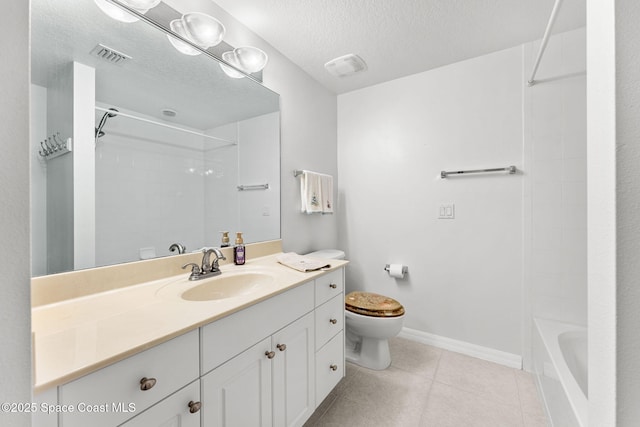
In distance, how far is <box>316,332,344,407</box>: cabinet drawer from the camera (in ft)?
4.20

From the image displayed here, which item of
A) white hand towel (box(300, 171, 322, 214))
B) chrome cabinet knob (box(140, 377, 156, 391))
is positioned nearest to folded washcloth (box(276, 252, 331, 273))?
white hand towel (box(300, 171, 322, 214))

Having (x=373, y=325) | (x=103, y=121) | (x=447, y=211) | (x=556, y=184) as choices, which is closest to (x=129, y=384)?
(x=103, y=121)

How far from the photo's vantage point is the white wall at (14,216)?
0.37 meters

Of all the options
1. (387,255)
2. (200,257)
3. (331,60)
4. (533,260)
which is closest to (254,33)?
(331,60)

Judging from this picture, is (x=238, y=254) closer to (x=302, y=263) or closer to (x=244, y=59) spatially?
(x=302, y=263)

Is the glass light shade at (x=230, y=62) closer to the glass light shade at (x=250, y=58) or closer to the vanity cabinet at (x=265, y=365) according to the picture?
the glass light shade at (x=250, y=58)

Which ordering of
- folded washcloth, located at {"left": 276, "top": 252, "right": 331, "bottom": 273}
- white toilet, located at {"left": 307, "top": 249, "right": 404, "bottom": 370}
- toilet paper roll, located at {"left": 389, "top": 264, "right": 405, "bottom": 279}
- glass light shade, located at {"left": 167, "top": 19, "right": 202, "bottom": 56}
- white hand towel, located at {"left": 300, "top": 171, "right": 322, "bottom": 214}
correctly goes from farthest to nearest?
toilet paper roll, located at {"left": 389, "top": 264, "right": 405, "bottom": 279} → white hand towel, located at {"left": 300, "top": 171, "right": 322, "bottom": 214} → white toilet, located at {"left": 307, "top": 249, "right": 404, "bottom": 370} → folded washcloth, located at {"left": 276, "top": 252, "right": 331, "bottom": 273} → glass light shade, located at {"left": 167, "top": 19, "right": 202, "bottom": 56}

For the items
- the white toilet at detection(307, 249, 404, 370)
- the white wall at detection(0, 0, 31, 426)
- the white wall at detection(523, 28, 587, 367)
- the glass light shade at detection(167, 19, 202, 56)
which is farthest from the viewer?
the white toilet at detection(307, 249, 404, 370)

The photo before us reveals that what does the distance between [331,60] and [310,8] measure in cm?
49

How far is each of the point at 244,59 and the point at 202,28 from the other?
29 cm

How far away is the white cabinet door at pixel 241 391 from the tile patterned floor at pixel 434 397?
54 cm

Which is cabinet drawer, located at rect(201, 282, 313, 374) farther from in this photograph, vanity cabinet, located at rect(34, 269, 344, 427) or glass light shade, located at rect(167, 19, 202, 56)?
glass light shade, located at rect(167, 19, 202, 56)

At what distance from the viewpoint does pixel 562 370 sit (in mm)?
1170

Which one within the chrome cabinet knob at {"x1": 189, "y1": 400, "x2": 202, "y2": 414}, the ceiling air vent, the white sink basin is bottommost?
the chrome cabinet knob at {"x1": 189, "y1": 400, "x2": 202, "y2": 414}
